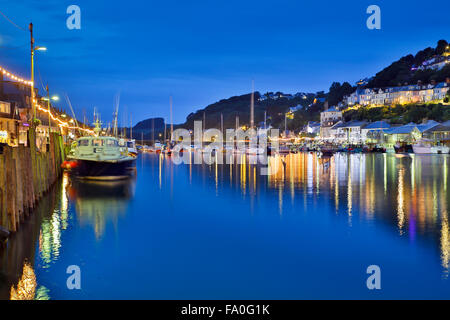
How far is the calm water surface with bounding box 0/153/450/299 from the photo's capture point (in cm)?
907

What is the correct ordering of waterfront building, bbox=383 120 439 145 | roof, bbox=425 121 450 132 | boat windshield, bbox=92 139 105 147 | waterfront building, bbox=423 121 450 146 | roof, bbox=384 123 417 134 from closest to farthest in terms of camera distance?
1. boat windshield, bbox=92 139 105 147
2. roof, bbox=425 121 450 132
3. waterfront building, bbox=423 121 450 146
4. waterfront building, bbox=383 120 439 145
5. roof, bbox=384 123 417 134

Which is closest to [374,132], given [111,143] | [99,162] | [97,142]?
[111,143]

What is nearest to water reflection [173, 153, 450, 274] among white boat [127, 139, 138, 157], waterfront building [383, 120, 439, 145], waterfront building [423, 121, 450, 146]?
white boat [127, 139, 138, 157]

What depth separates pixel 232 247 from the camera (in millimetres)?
12438

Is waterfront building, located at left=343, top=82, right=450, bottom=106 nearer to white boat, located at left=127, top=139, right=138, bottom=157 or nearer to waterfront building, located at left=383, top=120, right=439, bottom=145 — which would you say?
waterfront building, located at left=383, top=120, right=439, bottom=145

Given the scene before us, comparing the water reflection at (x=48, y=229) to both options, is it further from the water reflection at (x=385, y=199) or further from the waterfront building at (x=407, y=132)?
the waterfront building at (x=407, y=132)

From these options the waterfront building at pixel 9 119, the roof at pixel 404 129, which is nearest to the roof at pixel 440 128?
the roof at pixel 404 129

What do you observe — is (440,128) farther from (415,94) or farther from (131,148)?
(415,94)

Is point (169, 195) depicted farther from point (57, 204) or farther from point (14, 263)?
point (14, 263)

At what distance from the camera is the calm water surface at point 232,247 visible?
907 cm

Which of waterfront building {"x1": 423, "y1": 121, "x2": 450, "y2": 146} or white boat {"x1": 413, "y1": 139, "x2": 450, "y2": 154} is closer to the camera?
white boat {"x1": 413, "y1": 139, "x2": 450, "y2": 154}

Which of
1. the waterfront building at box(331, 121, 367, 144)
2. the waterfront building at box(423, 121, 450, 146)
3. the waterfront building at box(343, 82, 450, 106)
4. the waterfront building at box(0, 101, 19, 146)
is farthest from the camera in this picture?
the waterfront building at box(343, 82, 450, 106)

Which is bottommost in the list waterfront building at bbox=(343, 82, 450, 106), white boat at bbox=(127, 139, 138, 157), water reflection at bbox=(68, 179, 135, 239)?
water reflection at bbox=(68, 179, 135, 239)
